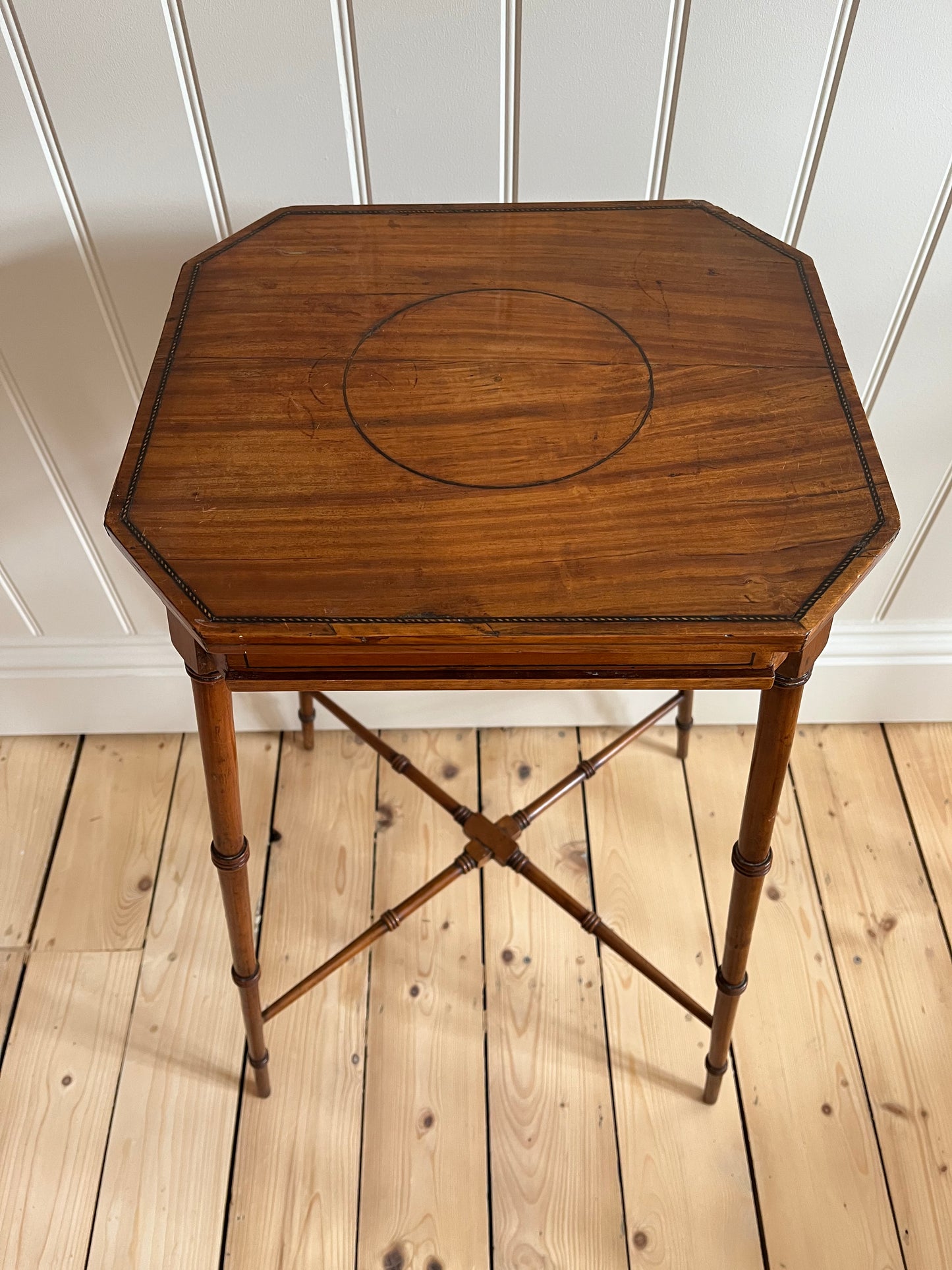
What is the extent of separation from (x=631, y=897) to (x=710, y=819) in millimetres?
177

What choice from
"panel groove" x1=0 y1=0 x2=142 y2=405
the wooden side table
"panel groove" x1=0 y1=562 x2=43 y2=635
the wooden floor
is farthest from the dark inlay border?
the wooden floor

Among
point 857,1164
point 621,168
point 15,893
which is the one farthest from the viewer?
point 15,893

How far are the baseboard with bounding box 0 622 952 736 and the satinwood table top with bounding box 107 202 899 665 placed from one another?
2.34 feet

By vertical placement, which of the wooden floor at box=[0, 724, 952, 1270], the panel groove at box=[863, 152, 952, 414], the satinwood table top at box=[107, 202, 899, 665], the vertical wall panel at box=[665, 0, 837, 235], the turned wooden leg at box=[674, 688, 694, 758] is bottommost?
the wooden floor at box=[0, 724, 952, 1270]

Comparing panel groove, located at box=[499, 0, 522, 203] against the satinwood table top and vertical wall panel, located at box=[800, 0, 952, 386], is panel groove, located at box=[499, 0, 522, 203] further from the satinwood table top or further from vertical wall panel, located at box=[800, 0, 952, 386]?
vertical wall panel, located at box=[800, 0, 952, 386]

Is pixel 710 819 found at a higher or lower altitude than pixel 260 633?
lower

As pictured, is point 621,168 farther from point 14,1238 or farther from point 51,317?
point 14,1238

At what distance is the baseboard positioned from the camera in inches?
60.7

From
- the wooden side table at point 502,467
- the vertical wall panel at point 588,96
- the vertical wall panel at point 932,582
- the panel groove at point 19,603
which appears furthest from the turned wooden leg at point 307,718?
the vertical wall panel at point 932,582

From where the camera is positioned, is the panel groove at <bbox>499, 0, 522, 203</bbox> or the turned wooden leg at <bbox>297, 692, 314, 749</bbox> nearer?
the panel groove at <bbox>499, 0, 522, 203</bbox>

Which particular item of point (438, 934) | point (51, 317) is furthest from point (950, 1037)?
point (51, 317)

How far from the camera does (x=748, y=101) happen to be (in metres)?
1.04

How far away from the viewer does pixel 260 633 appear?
2.41 feet

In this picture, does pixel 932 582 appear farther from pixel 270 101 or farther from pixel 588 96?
pixel 270 101
